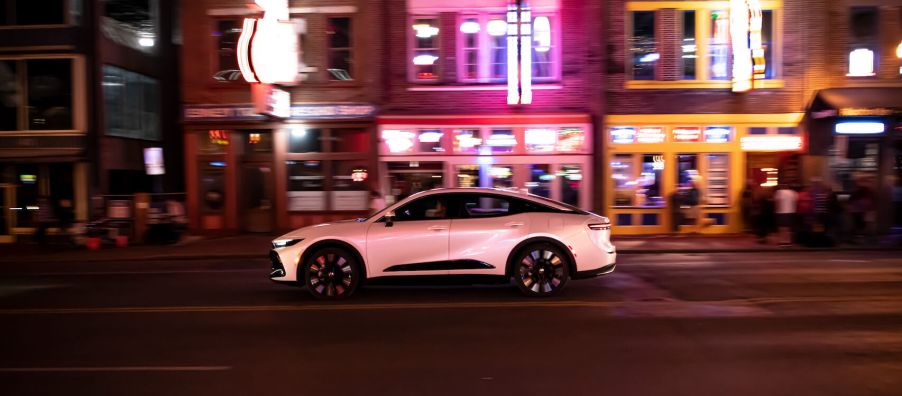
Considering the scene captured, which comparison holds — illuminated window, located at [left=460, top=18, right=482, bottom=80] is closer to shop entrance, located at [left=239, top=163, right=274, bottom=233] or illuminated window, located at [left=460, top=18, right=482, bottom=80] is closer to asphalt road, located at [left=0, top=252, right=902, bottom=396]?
Answer: shop entrance, located at [left=239, top=163, right=274, bottom=233]

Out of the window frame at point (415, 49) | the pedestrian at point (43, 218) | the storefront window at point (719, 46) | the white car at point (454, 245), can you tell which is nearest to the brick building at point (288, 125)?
the window frame at point (415, 49)

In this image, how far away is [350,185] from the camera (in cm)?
2058

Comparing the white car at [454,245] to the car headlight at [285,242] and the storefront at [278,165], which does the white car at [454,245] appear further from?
the storefront at [278,165]

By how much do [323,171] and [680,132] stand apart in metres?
10.9

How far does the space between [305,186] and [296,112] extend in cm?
229

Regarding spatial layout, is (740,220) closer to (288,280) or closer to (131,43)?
(288,280)

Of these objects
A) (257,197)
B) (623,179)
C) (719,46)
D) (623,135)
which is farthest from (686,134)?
(257,197)

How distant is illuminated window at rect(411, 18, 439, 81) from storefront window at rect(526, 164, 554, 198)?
4.10 m

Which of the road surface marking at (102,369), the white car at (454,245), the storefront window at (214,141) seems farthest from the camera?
the storefront window at (214,141)

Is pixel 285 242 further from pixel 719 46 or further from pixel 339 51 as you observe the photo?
pixel 719 46

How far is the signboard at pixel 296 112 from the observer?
20188 millimetres

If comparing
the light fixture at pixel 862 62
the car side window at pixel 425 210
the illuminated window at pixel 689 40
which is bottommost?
the car side window at pixel 425 210

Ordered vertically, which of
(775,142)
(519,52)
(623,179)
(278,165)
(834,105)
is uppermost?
(519,52)

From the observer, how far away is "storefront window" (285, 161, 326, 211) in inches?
812
